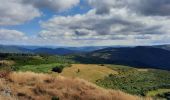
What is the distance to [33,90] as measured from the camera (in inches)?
946

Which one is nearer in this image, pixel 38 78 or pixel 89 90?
pixel 89 90

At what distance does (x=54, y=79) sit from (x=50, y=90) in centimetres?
286

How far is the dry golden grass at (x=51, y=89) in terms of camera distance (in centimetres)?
2301

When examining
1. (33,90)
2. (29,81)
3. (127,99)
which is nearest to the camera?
(127,99)

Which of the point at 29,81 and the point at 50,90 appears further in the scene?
the point at 29,81

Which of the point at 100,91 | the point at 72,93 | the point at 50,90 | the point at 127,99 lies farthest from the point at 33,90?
the point at 127,99

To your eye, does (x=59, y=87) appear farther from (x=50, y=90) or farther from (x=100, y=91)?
(x=100, y=91)

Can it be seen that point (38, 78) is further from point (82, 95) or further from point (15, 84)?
point (82, 95)

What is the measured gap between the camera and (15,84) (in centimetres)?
2494

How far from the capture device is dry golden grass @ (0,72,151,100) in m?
23.0

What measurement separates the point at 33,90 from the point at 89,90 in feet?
13.3

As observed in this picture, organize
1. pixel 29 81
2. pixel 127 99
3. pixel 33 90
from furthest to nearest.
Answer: pixel 29 81 → pixel 33 90 → pixel 127 99

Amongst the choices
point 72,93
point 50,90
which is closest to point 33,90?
point 50,90

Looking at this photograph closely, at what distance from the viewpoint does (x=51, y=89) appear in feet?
79.8
